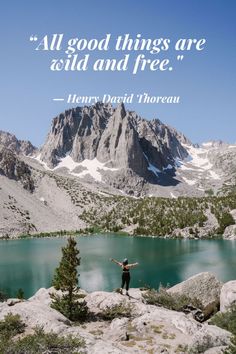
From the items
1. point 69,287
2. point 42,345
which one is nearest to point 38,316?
point 42,345

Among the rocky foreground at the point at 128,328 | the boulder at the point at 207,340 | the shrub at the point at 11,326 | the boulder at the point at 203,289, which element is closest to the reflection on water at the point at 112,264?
the boulder at the point at 203,289

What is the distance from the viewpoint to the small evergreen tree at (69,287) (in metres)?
Result: 25.6

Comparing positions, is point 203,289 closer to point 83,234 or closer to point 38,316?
point 38,316

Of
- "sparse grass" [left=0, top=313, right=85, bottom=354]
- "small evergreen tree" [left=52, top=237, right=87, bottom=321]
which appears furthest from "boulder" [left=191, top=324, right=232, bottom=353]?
"small evergreen tree" [left=52, top=237, right=87, bottom=321]

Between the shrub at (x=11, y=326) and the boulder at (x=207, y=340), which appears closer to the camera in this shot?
the boulder at (x=207, y=340)

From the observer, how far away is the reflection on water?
6606 cm

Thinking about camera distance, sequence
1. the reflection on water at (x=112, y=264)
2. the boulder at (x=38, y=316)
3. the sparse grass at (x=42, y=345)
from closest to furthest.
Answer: the sparse grass at (x=42, y=345) < the boulder at (x=38, y=316) < the reflection on water at (x=112, y=264)

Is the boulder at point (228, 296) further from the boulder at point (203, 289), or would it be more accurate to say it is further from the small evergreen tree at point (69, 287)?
the small evergreen tree at point (69, 287)

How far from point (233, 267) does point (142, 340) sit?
61.6 metres

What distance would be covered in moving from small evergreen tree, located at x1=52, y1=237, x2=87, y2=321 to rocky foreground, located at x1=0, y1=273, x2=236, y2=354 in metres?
1.11

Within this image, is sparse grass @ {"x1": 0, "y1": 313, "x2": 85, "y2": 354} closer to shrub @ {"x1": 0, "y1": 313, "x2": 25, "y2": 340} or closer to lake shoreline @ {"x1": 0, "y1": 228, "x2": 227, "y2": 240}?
shrub @ {"x1": 0, "y1": 313, "x2": 25, "y2": 340}

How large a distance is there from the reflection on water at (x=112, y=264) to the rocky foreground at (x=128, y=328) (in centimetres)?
2193

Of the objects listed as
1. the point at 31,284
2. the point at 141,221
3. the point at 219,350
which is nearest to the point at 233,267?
the point at 31,284

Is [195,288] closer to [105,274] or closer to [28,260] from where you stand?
[105,274]
